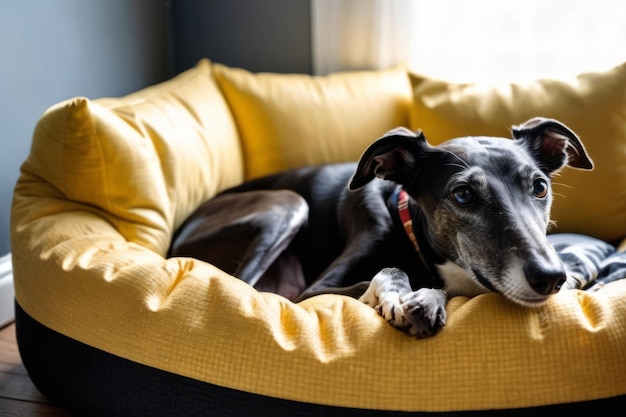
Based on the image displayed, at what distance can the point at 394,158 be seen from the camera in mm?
1967

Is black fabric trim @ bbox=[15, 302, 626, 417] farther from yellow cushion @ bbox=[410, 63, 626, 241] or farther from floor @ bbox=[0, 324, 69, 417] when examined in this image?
yellow cushion @ bbox=[410, 63, 626, 241]

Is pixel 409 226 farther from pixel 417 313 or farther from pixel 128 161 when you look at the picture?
pixel 128 161

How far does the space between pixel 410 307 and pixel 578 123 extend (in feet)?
4.42

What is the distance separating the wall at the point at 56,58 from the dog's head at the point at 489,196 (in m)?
1.47

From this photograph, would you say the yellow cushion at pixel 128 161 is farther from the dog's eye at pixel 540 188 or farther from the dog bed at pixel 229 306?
the dog's eye at pixel 540 188

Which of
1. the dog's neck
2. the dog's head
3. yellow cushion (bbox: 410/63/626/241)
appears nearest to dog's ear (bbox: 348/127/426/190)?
the dog's head

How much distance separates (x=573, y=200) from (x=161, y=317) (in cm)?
159

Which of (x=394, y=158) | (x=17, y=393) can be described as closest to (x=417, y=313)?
(x=394, y=158)

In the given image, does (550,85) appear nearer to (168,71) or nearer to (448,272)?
(448,272)

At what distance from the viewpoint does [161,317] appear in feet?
5.46

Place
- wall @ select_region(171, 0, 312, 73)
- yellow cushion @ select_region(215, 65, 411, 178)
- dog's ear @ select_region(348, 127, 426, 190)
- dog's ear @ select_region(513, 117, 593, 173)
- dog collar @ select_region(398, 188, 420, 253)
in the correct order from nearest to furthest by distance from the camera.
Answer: dog's ear @ select_region(348, 127, 426, 190) → dog's ear @ select_region(513, 117, 593, 173) → dog collar @ select_region(398, 188, 420, 253) → yellow cushion @ select_region(215, 65, 411, 178) → wall @ select_region(171, 0, 312, 73)

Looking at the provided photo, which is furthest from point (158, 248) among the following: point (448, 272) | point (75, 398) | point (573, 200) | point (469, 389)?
point (573, 200)

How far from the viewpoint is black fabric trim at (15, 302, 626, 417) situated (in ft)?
4.82

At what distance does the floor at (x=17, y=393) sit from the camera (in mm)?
2029
